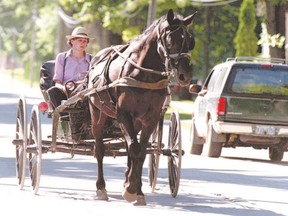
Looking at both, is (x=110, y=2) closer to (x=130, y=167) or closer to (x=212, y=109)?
(x=212, y=109)

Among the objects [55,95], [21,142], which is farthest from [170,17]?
[21,142]

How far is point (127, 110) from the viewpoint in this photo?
1304 cm

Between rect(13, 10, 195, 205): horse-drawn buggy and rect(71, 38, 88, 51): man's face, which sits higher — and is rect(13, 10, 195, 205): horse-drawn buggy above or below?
below

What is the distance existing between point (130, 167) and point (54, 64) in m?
3.06

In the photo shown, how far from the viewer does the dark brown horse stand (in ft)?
41.6

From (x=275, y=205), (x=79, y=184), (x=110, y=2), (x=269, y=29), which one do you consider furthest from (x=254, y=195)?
(x=110, y=2)

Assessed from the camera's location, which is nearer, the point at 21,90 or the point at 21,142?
the point at 21,142

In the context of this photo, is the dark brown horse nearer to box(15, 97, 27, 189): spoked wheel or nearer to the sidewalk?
box(15, 97, 27, 189): spoked wheel

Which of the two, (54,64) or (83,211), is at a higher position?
(54,64)

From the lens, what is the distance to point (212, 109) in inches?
886

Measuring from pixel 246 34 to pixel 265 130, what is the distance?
2618 cm

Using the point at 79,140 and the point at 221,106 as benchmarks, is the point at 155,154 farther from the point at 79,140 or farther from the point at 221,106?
the point at 221,106

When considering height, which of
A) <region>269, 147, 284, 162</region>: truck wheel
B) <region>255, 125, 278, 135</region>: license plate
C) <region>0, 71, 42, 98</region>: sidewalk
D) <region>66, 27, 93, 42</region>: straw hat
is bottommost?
<region>0, 71, 42, 98</region>: sidewalk

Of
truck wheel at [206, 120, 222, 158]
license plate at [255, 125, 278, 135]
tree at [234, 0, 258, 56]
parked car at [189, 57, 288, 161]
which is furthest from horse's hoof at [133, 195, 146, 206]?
tree at [234, 0, 258, 56]
